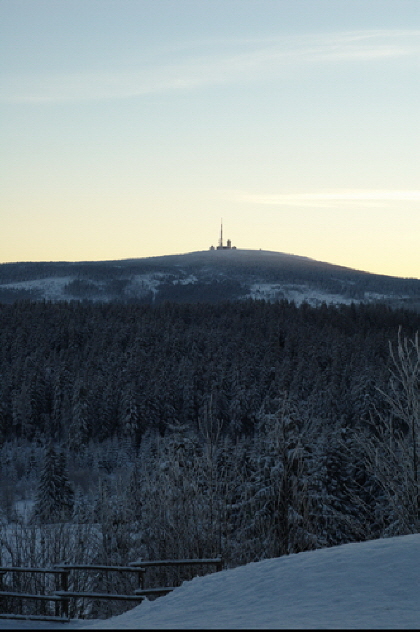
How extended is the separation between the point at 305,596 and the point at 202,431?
13.3 meters

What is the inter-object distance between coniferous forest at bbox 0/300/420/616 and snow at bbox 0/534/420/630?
6268 millimetres

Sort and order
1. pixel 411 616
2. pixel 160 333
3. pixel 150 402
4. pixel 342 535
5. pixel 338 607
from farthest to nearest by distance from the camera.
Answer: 1. pixel 160 333
2. pixel 150 402
3. pixel 342 535
4. pixel 338 607
5. pixel 411 616

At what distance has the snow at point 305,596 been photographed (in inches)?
344

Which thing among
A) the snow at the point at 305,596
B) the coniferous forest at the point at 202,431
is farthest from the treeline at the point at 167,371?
the snow at the point at 305,596

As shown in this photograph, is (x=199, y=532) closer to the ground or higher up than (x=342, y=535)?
higher up

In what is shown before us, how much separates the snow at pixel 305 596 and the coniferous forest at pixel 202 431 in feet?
20.6

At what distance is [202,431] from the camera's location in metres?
23.5

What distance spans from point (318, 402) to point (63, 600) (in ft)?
252

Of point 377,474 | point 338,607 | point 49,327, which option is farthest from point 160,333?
point 338,607

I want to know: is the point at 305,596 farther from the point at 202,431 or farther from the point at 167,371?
the point at 167,371

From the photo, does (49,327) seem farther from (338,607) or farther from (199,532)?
(338,607)

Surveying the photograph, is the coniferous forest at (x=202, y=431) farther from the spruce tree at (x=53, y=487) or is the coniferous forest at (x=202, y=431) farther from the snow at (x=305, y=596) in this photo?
the snow at (x=305, y=596)

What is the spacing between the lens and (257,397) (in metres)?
97.0

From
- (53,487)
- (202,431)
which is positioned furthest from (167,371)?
(202,431)
